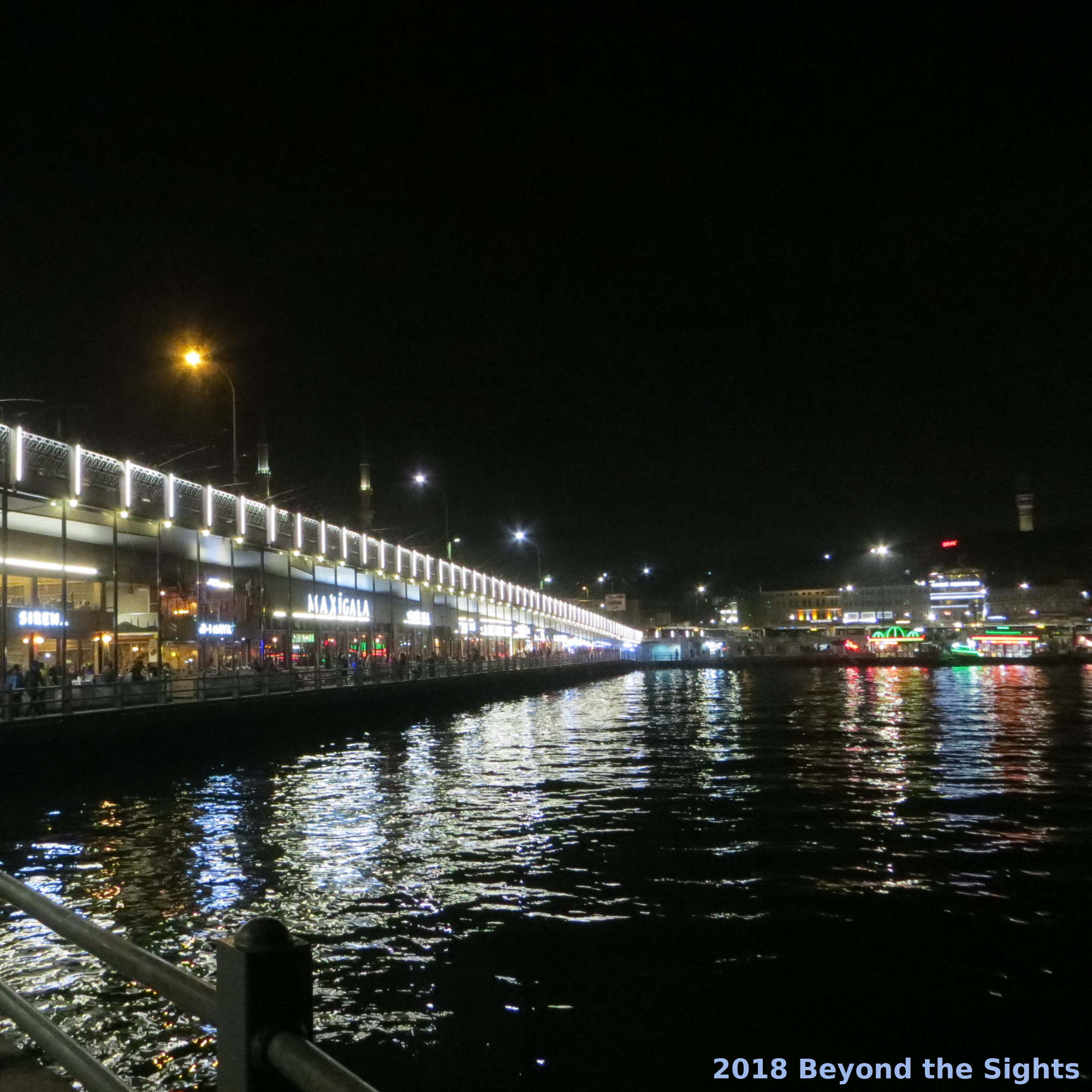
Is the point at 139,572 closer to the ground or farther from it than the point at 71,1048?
farther from it

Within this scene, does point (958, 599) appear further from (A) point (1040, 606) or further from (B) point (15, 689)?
(B) point (15, 689)

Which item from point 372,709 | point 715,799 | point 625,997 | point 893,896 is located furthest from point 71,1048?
point 372,709

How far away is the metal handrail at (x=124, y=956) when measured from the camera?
2.77 meters

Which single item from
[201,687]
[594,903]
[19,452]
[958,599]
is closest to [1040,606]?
[958,599]

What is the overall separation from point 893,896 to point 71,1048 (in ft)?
33.3

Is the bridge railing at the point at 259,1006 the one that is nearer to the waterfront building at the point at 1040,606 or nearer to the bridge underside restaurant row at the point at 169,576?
the bridge underside restaurant row at the point at 169,576

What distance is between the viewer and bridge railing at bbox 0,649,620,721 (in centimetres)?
2445

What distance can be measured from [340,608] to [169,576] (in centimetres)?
1449

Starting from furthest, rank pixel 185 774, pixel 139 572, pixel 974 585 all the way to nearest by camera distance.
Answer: pixel 974 585, pixel 139 572, pixel 185 774

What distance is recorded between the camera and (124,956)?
3059 millimetres

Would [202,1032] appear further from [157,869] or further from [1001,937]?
[1001,937]

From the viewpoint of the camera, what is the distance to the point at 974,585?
19225 cm

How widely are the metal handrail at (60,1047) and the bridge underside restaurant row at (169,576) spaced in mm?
24279

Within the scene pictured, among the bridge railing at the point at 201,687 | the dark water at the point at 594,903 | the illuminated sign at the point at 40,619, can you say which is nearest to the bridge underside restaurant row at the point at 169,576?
the illuminated sign at the point at 40,619
